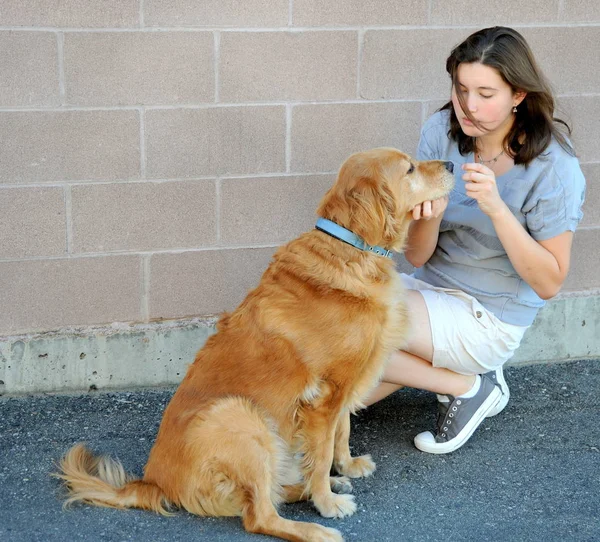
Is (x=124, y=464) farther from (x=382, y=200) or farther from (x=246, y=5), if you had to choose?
(x=246, y=5)

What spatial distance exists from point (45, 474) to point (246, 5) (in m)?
2.37

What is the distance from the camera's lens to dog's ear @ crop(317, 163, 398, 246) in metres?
3.24

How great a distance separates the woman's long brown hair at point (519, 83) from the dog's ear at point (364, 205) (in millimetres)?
571

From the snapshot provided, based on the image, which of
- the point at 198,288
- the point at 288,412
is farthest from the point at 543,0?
the point at 288,412

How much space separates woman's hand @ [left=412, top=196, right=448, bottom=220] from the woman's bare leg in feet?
1.50

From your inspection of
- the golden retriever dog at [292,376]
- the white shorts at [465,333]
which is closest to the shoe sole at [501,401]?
the white shorts at [465,333]

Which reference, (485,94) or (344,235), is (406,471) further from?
(485,94)

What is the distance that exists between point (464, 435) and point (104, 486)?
159cm

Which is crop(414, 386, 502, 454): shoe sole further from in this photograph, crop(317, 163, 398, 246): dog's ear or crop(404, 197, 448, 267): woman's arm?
crop(317, 163, 398, 246): dog's ear

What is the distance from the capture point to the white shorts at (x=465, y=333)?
3717mm

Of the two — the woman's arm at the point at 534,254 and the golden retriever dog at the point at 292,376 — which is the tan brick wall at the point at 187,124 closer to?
the golden retriever dog at the point at 292,376

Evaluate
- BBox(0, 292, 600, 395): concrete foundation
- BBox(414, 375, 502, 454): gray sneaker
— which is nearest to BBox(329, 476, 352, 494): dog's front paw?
BBox(414, 375, 502, 454): gray sneaker

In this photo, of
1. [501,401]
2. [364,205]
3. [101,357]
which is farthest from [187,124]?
[501,401]

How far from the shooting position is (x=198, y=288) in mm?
4441
